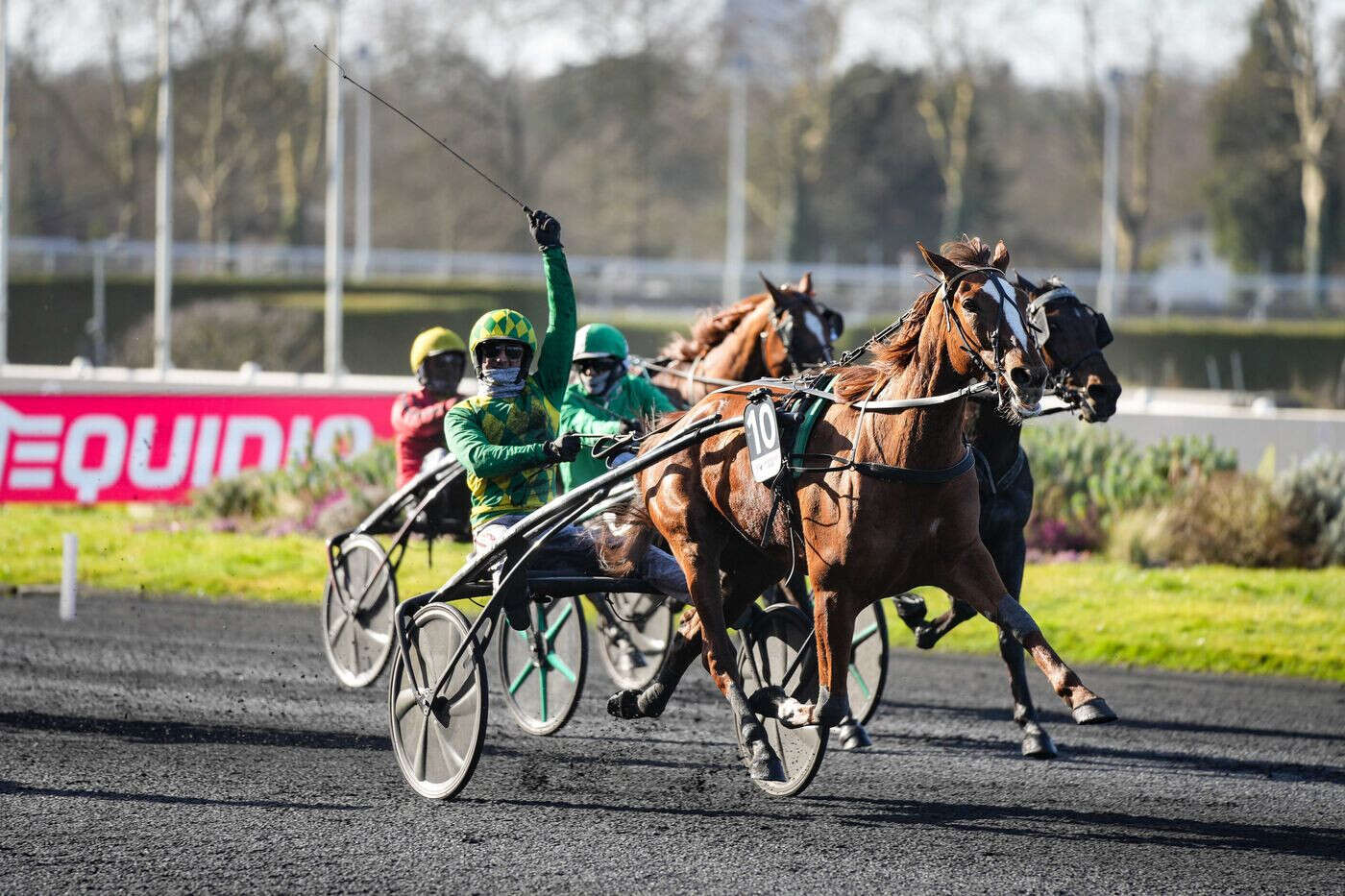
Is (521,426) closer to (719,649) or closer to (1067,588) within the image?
(719,649)

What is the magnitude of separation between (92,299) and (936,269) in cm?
2886

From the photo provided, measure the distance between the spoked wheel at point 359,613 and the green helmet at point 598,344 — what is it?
1.26 meters

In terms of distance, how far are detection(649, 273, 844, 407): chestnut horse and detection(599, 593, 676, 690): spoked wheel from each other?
1.03m

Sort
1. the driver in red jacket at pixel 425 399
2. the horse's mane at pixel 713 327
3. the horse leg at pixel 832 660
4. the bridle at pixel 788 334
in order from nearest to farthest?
the horse leg at pixel 832 660, the bridle at pixel 788 334, the driver in red jacket at pixel 425 399, the horse's mane at pixel 713 327

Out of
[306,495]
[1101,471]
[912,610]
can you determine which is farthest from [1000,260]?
[306,495]

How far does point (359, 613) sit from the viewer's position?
7684 mm

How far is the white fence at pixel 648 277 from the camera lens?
3167 centimetres

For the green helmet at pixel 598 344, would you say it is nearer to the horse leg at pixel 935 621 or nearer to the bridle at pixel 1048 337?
the horse leg at pixel 935 621

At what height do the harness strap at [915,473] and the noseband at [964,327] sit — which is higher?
the noseband at [964,327]

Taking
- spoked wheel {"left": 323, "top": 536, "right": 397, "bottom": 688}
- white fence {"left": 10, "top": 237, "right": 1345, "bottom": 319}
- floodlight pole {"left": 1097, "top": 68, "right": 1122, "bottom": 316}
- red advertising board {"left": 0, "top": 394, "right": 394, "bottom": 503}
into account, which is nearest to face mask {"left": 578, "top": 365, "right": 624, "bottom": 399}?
spoked wheel {"left": 323, "top": 536, "right": 397, "bottom": 688}

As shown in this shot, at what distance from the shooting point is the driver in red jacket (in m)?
7.93

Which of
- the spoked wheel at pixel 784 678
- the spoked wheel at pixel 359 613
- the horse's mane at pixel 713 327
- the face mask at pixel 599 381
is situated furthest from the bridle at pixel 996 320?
the spoked wheel at pixel 359 613

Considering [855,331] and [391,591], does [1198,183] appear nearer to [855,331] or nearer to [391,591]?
[855,331]

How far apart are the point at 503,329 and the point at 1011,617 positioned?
2036mm
